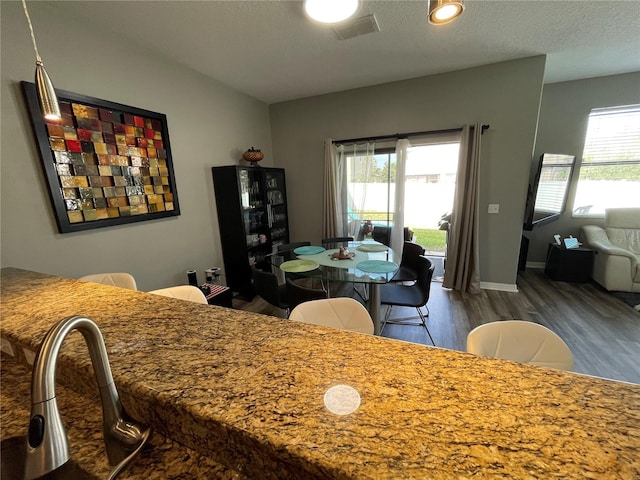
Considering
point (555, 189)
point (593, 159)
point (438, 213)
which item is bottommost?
point (438, 213)

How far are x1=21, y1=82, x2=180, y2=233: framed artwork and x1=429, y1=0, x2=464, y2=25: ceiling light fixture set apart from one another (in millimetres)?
2502

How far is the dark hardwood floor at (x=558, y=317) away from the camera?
6.81 feet

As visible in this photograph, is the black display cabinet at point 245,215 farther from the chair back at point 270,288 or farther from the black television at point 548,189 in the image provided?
the black television at point 548,189

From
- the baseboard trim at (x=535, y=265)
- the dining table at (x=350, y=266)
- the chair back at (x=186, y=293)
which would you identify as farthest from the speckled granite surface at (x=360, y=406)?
the baseboard trim at (x=535, y=265)

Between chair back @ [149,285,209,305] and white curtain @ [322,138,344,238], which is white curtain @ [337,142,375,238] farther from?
chair back @ [149,285,209,305]

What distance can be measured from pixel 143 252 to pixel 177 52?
80.2 inches

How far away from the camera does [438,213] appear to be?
197 inches

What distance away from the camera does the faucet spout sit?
0.40 meters

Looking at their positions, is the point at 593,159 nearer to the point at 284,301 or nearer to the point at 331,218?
the point at 331,218

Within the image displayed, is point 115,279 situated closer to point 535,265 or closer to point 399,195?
point 399,195

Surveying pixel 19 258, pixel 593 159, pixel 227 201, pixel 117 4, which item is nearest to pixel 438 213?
pixel 593 159

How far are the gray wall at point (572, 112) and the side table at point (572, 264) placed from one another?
2.13ft

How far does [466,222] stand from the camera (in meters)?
3.28

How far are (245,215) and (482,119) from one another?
3.29 metres
